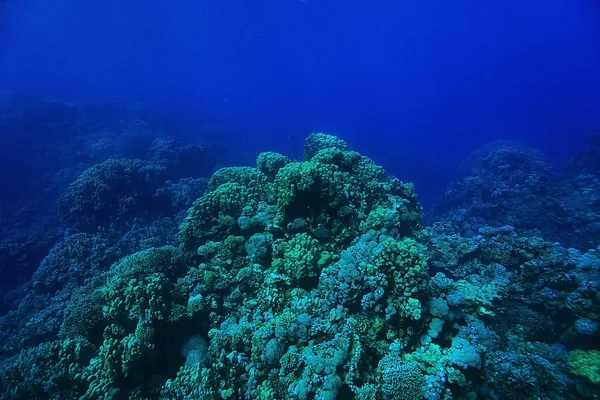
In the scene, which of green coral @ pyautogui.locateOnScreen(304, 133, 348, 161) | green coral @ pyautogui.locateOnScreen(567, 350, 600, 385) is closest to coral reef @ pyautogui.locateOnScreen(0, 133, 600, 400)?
green coral @ pyautogui.locateOnScreen(567, 350, 600, 385)

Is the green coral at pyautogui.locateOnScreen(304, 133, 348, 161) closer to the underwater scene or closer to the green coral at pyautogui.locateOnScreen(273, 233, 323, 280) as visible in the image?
the underwater scene

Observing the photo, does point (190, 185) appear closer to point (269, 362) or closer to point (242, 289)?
point (242, 289)

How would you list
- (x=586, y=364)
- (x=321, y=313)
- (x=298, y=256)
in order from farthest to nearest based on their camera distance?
(x=298, y=256) → (x=321, y=313) → (x=586, y=364)

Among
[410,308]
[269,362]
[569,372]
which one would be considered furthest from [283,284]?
[569,372]

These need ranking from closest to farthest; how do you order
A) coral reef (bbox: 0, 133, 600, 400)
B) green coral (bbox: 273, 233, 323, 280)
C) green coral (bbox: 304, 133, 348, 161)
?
coral reef (bbox: 0, 133, 600, 400), green coral (bbox: 273, 233, 323, 280), green coral (bbox: 304, 133, 348, 161)

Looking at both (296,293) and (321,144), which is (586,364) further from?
(321,144)

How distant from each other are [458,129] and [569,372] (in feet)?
322

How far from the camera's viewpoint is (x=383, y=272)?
225 inches

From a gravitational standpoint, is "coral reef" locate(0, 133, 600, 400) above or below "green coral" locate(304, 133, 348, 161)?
below

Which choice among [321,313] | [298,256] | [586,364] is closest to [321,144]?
[298,256]

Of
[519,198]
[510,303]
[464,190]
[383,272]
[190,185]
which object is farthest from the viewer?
[464,190]

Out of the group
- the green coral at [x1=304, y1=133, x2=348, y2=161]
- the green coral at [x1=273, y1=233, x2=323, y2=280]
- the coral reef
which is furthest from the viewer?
the green coral at [x1=304, y1=133, x2=348, y2=161]

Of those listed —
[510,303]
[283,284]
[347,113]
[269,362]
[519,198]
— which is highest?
[347,113]

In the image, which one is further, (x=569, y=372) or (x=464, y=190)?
(x=464, y=190)
